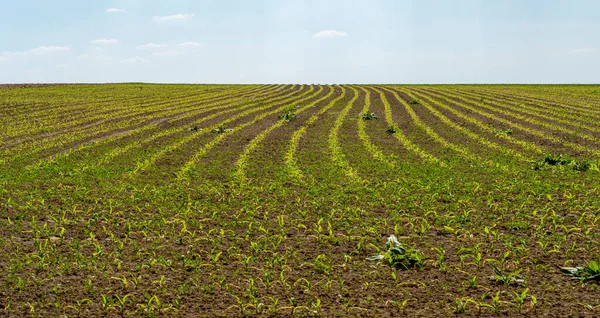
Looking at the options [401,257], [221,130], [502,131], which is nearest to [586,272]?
[401,257]

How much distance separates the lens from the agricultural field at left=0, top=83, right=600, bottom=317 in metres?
6.75

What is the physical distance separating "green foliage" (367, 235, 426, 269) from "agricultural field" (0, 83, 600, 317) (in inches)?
1.3

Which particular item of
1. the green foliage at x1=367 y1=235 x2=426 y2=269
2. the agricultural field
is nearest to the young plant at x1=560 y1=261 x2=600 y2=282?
the agricultural field

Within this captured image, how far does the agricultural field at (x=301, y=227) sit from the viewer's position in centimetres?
675

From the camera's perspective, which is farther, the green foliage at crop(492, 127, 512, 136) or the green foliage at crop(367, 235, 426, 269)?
the green foliage at crop(492, 127, 512, 136)

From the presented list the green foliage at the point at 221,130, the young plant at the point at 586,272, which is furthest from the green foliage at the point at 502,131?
the young plant at the point at 586,272

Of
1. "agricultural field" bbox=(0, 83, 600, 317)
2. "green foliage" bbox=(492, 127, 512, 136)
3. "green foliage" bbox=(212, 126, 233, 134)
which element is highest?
"green foliage" bbox=(492, 127, 512, 136)

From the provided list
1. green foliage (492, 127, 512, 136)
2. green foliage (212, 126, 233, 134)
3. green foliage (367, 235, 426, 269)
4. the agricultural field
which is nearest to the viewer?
the agricultural field

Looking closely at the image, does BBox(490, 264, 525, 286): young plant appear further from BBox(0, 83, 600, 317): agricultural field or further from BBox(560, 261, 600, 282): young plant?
BBox(560, 261, 600, 282): young plant

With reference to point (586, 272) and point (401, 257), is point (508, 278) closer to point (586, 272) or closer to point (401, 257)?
point (586, 272)

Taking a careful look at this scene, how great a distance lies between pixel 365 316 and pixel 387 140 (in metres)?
15.3

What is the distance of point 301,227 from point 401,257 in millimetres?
2444

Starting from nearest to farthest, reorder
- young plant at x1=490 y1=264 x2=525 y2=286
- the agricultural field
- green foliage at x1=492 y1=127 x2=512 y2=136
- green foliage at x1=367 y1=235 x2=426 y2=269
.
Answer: the agricultural field, young plant at x1=490 y1=264 x2=525 y2=286, green foliage at x1=367 y1=235 x2=426 y2=269, green foliage at x1=492 y1=127 x2=512 y2=136

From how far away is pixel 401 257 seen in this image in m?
7.95
